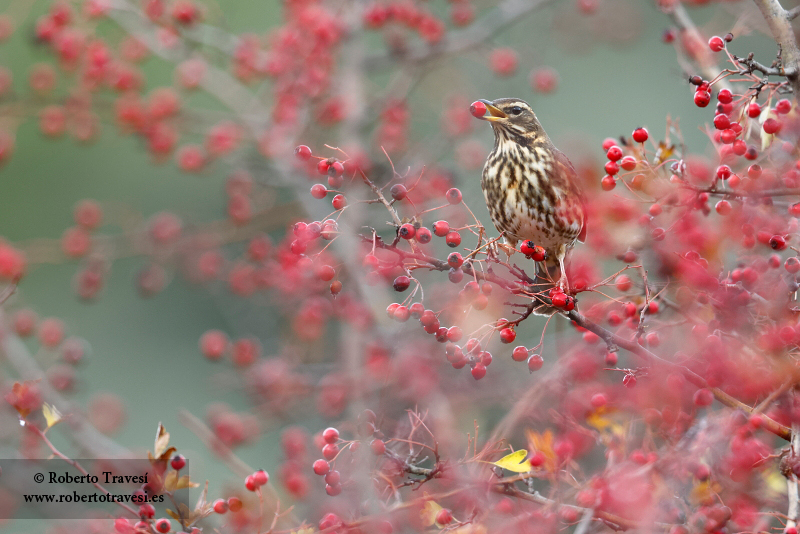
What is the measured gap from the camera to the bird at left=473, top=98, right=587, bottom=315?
121 inches

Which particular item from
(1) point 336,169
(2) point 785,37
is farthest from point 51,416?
(2) point 785,37

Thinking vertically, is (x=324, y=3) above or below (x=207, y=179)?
above

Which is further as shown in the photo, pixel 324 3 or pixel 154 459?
pixel 324 3

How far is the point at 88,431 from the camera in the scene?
3.35 metres

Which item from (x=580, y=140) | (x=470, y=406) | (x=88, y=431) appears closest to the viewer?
(x=88, y=431)

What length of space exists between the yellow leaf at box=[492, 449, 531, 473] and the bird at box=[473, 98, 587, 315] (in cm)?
130

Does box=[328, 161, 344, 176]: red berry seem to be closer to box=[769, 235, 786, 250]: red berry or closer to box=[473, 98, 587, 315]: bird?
box=[769, 235, 786, 250]: red berry

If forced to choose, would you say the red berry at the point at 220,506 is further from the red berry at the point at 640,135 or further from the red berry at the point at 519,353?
the red berry at the point at 640,135

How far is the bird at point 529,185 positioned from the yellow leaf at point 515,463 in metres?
1.30

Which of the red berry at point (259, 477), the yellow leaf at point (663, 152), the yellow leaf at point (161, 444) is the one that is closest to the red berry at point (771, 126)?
the yellow leaf at point (663, 152)

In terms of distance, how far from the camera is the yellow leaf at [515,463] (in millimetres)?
1790

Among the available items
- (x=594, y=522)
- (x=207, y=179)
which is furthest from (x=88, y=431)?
(x=207, y=179)

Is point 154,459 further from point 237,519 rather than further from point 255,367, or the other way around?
point 255,367

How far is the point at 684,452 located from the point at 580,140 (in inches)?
137
